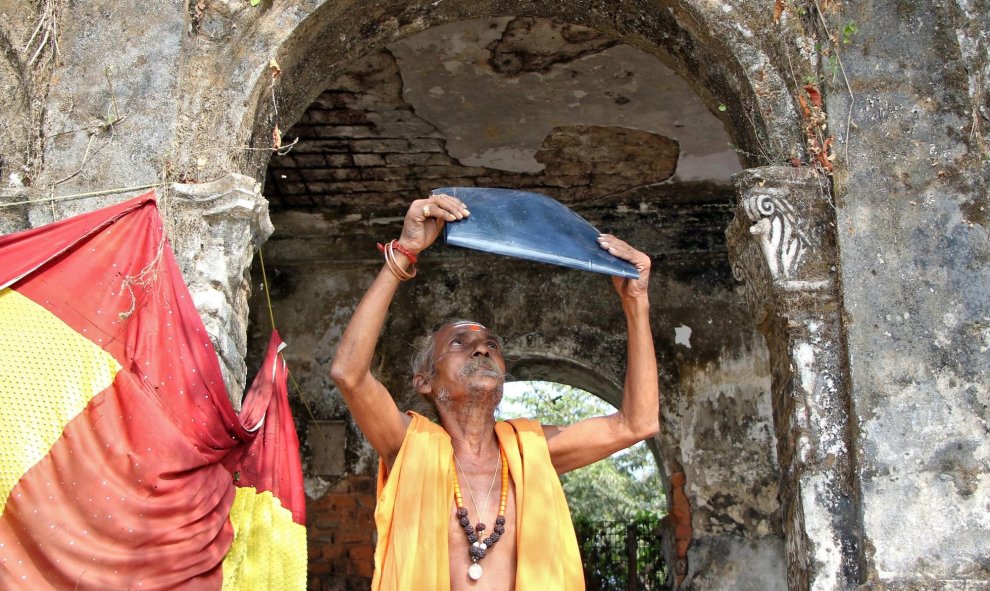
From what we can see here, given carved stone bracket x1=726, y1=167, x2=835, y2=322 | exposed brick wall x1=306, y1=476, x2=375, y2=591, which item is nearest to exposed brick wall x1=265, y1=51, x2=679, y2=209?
exposed brick wall x1=306, y1=476, x2=375, y2=591

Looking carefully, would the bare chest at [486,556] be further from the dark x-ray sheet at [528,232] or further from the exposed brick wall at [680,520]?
the exposed brick wall at [680,520]

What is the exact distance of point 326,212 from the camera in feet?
23.6

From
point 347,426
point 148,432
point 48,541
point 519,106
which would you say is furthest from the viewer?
point 347,426

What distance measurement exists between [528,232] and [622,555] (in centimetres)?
538

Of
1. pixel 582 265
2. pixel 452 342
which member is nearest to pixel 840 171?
pixel 582 265

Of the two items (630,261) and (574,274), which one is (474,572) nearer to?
(630,261)

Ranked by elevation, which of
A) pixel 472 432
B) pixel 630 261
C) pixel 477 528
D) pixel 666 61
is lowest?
pixel 477 528

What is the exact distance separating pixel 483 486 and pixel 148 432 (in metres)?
1.15

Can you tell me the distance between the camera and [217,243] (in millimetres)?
3621

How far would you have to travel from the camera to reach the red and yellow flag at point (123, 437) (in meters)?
2.92

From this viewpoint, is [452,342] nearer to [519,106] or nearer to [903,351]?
[903,351]

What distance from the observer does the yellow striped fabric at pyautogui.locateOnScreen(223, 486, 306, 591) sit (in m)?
3.28

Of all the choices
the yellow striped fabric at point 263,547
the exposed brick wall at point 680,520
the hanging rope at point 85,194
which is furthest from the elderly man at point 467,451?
the exposed brick wall at point 680,520

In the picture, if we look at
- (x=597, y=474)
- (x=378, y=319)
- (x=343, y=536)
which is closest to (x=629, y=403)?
(x=378, y=319)
